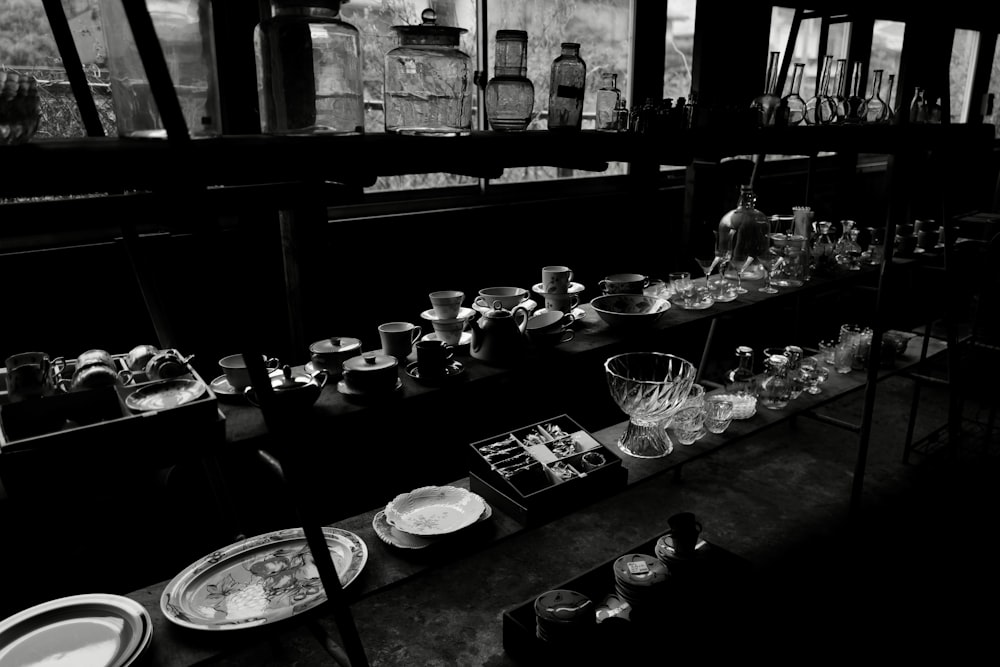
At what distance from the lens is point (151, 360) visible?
1.33 metres

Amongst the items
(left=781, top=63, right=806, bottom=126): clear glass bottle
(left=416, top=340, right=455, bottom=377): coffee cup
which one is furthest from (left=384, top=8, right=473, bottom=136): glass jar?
(left=781, top=63, right=806, bottom=126): clear glass bottle

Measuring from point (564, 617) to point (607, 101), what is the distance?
1.42 meters

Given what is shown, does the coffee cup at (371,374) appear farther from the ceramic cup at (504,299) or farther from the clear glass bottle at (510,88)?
the clear glass bottle at (510,88)

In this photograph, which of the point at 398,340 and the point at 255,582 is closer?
the point at 255,582

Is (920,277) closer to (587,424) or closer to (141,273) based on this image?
(587,424)

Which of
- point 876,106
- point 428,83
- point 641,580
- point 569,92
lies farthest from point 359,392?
point 876,106

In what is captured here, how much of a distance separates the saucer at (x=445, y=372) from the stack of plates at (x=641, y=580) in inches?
37.9

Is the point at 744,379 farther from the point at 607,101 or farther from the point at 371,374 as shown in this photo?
the point at 371,374

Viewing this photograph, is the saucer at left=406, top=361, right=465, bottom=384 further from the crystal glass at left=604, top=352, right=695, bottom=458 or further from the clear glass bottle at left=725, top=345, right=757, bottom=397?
the clear glass bottle at left=725, top=345, right=757, bottom=397

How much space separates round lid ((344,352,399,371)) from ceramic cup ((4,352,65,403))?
554 mm

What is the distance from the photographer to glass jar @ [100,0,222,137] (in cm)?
109

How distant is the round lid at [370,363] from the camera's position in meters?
1.54

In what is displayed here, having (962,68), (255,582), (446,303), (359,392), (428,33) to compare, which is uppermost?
(962,68)

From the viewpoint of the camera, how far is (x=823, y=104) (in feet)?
8.05
